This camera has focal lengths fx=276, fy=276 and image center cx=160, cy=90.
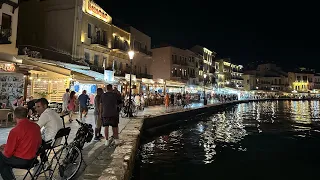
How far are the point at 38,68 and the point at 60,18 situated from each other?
13091mm

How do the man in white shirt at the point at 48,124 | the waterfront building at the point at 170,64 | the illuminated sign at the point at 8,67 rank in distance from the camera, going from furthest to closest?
the waterfront building at the point at 170,64
the illuminated sign at the point at 8,67
the man in white shirt at the point at 48,124

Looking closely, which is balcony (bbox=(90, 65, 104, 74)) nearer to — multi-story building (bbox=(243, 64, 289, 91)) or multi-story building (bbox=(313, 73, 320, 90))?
multi-story building (bbox=(243, 64, 289, 91))

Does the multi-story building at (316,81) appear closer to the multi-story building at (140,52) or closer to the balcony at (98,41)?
the multi-story building at (140,52)

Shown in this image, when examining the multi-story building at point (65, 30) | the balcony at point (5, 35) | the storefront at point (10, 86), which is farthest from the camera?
the multi-story building at point (65, 30)

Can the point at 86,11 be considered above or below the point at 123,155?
above

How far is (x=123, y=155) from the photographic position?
7.91m

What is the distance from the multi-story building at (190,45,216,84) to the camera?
219 ft

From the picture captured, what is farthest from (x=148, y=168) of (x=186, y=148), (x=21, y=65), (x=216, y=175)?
(x=21, y=65)

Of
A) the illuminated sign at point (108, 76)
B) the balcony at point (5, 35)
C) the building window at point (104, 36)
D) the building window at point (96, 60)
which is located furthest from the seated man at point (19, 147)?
the building window at point (104, 36)

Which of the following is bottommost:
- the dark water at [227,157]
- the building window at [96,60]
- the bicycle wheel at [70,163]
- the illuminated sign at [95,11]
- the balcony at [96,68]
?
the dark water at [227,157]

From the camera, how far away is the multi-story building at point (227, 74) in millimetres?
85062

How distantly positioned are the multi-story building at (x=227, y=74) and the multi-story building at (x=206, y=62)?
6.28 meters

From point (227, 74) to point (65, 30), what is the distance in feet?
236

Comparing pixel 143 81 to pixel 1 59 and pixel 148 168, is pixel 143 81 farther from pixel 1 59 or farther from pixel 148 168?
pixel 148 168
